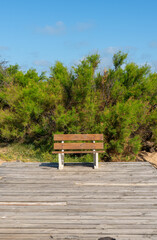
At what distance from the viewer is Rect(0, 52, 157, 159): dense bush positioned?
9.98 metres

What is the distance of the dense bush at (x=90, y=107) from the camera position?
998cm

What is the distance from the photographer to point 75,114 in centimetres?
989

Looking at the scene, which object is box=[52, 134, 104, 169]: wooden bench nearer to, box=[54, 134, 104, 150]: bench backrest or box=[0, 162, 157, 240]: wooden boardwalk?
box=[54, 134, 104, 150]: bench backrest

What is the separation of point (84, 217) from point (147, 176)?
2.86 m

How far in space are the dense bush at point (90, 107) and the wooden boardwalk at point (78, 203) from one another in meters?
3.06

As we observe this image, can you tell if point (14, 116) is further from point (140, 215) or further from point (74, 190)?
point (140, 215)

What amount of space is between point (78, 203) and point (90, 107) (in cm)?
566

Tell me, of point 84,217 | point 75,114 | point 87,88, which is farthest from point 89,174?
point 87,88

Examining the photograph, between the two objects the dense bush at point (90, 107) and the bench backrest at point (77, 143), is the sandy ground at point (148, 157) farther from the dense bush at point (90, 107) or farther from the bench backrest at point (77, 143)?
the bench backrest at point (77, 143)

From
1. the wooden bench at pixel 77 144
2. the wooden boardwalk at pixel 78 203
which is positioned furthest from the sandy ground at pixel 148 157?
the wooden bench at pixel 77 144

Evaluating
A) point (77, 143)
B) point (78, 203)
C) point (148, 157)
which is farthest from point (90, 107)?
point (78, 203)

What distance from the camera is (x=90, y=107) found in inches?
389

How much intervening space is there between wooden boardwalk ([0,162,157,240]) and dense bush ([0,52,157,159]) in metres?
3.06

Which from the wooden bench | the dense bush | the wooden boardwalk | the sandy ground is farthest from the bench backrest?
the sandy ground
